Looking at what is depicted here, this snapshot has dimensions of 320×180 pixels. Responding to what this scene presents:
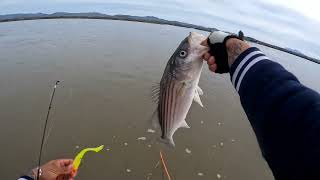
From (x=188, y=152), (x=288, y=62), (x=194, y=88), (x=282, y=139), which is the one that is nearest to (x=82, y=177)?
(x=188, y=152)

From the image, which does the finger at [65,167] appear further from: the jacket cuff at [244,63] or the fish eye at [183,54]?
the jacket cuff at [244,63]

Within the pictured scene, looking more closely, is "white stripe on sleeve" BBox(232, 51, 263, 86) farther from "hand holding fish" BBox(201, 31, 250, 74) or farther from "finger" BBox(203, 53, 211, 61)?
"finger" BBox(203, 53, 211, 61)

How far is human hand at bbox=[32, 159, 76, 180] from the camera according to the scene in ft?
8.93

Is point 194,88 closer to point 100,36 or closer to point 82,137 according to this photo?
point 82,137

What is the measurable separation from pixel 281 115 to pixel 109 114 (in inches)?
265

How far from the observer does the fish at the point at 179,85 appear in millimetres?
2365

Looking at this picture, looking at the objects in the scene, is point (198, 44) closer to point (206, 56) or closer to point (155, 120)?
point (206, 56)

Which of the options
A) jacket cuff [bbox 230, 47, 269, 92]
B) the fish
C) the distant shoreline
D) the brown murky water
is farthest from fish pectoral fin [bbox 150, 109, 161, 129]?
the distant shoreline

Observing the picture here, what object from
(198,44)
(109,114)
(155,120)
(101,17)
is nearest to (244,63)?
(198,44)

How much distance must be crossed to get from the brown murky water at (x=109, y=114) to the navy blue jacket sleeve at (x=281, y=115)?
13.9 feet

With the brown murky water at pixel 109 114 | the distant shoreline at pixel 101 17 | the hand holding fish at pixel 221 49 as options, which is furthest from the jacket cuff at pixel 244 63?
the distant shoreline at pixel 101 17

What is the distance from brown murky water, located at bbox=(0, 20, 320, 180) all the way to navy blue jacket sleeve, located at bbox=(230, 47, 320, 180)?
422 centimetres

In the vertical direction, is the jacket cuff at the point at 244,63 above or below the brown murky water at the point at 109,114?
above

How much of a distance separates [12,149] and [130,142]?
2078 millimetres
